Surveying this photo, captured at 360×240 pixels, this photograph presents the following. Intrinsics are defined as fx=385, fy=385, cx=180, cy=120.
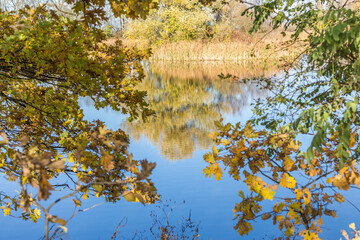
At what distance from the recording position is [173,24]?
30.7 metres

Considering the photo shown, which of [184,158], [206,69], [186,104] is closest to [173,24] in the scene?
[206,69]

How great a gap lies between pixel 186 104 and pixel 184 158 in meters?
7.82

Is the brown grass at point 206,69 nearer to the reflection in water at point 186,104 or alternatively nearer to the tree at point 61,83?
the reflection in water at point 186,104

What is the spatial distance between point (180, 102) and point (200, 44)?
10815 millimetres

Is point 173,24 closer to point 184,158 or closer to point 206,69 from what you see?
point 206,69

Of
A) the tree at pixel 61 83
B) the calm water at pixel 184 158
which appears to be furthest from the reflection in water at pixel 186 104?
the tree at pixel 61 83

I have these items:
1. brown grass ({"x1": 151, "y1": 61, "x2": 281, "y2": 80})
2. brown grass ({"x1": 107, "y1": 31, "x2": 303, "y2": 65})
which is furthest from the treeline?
brown grass ({"x1": 151, "y1": 61, "x2": 281, "y2": 80})

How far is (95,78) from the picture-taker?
439cm

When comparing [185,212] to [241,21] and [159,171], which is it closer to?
[159,171]

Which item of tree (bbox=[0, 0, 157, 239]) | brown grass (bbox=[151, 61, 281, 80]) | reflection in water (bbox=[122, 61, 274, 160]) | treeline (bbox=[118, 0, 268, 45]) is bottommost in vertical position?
tree (bbox=[0, 0, 157, 239])

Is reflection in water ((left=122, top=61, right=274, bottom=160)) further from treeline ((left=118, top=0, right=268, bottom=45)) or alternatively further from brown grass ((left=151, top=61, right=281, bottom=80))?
treeline ((left=118, top=0, right=268, bottom=45))

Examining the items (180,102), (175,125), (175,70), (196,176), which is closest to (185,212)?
(196,176)

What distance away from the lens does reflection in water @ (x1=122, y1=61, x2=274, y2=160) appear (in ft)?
44.6

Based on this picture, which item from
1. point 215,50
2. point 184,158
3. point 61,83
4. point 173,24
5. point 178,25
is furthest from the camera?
point 173,24
